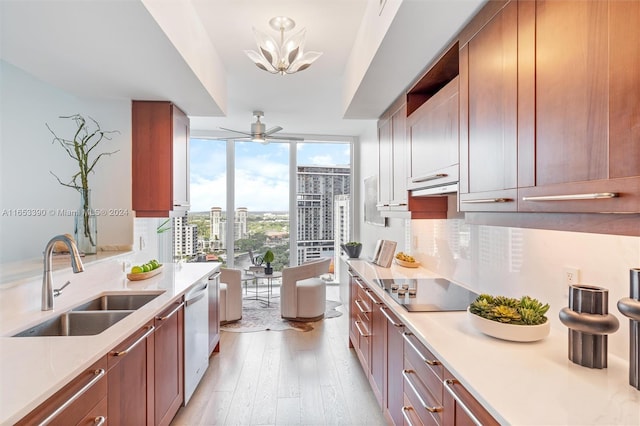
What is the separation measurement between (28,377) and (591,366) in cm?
184

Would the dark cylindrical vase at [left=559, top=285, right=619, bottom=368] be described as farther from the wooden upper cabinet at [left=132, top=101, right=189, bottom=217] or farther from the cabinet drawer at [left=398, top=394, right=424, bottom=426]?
the wooden upper cabinet at [left=132, top=101, right=189, bottom=217]

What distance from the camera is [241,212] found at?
5.91 m

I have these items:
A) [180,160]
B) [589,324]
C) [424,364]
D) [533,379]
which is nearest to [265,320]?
[180,160]

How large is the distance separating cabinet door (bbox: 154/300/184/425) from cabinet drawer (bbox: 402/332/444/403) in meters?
1.39

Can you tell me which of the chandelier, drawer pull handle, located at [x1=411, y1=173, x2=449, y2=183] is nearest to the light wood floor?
drawer pull handle, located at [x1=411, y1=173, x2=449, y2=183]

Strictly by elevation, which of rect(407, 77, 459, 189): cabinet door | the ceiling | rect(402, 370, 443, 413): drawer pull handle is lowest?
rect(402, 370, 443, 413): drawer pull handle

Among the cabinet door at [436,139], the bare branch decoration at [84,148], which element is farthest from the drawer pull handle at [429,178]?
the bare branch decoration at [84,148]

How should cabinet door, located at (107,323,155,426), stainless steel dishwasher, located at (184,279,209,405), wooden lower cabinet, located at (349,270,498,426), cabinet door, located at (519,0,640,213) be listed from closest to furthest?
1. cabinet door, located at (519,0,640,213)
2. wooden lower cabinet, located at (349,270,498,426)
3. cabinet door, located at (107,323,155,426)
4. stainless steel dishwasher, located at (184,279,209,405)

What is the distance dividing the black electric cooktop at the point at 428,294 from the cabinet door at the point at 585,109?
85 centimetres

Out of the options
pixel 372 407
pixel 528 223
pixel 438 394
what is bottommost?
pixel 372 407

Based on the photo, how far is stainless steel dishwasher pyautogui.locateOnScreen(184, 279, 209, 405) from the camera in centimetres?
244

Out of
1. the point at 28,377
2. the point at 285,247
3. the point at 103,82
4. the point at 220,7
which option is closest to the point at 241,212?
the point at 285,247

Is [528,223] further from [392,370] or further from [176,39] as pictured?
[176,39]

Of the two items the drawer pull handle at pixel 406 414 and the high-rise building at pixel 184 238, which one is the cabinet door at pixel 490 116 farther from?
the high-rise building at pixel 184 238
